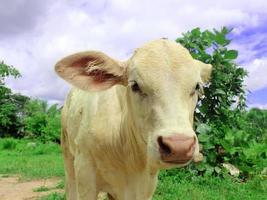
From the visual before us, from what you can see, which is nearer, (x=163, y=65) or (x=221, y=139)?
(x=163, y=65)

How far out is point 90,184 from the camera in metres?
3.66

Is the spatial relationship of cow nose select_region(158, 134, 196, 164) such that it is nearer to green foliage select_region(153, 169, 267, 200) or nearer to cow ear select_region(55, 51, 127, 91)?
cow ear select_region(55, 51, 127, 91)

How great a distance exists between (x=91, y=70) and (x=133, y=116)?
0.45m

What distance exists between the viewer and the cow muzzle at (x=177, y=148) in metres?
2.51

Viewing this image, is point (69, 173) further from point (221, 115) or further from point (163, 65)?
point (221, 115)

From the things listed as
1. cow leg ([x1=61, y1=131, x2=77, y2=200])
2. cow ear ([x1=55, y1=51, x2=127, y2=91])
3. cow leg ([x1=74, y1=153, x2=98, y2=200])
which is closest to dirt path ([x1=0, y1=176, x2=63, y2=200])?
cow leg ([x1=61, y1=131, x2=77, y2=200])

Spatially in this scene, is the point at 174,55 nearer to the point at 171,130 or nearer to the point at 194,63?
the point at 194,63

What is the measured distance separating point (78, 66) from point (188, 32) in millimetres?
5232

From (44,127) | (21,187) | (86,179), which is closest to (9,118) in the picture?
(44,127)

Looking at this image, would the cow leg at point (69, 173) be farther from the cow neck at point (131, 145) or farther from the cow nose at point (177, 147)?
the cow nose at point (177, 147)

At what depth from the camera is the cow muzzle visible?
251 centimetres

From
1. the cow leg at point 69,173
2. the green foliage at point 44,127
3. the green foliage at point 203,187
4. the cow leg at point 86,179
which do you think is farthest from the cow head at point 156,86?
the green foliage at point 44,127

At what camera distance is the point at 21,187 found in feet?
28.3

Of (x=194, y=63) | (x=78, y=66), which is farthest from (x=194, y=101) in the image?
(x=78, y=66)
